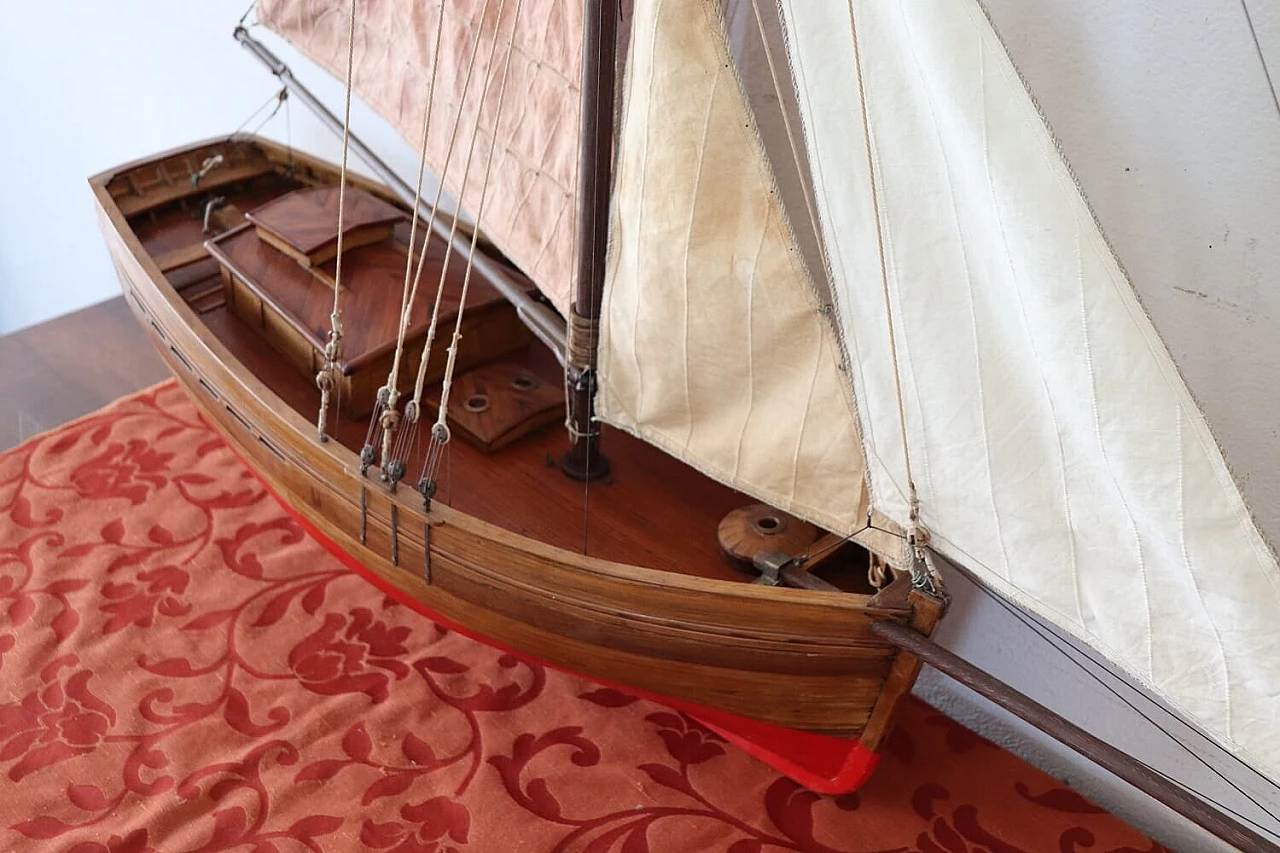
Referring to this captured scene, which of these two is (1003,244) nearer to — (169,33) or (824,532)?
(824,532)

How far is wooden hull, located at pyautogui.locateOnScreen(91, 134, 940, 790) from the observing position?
31.6 inches

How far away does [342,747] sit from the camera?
986 millimetres

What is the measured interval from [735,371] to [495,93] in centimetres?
35

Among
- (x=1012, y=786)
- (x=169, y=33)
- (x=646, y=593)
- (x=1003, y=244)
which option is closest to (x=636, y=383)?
(x=646, y=593)

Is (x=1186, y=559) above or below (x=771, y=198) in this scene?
below

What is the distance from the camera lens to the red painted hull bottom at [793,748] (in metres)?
0.89

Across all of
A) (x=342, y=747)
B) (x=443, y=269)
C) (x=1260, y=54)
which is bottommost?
(x=342, y=747)

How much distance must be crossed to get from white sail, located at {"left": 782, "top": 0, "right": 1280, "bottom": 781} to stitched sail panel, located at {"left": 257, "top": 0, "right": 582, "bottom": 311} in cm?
29

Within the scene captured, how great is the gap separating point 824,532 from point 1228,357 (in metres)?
0.33

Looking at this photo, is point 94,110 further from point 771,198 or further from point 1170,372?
point 1170,372

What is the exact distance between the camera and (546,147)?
0.94 metres

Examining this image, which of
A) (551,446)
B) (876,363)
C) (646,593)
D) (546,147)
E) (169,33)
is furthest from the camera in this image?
(169,33)

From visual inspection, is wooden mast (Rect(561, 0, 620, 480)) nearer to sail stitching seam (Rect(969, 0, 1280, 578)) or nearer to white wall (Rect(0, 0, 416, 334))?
sail stitching seam (Rect(969, 0, 1280, 578))

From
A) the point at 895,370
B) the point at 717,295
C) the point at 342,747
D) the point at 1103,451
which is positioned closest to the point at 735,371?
the point at 717,295
